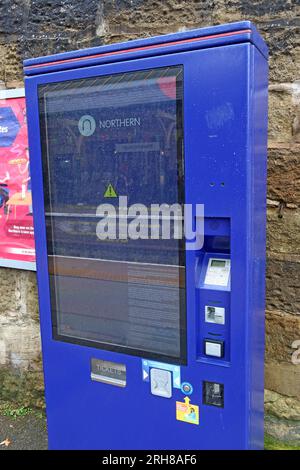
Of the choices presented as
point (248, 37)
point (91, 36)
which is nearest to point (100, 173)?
point (248, 37)

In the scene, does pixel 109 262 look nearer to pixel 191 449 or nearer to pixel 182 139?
pixel 182 139

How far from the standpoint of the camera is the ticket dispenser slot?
161cm

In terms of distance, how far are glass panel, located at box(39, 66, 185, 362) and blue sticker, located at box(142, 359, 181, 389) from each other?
3 cm

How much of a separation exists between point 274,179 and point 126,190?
0.87 metres

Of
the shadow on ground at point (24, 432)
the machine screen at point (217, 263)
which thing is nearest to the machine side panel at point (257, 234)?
the machine screen at point (217, 263)

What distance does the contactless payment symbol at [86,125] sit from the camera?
1.79 m

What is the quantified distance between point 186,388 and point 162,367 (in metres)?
0.13

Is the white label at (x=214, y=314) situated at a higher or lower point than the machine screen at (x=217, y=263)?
lower

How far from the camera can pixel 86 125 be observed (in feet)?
5.91

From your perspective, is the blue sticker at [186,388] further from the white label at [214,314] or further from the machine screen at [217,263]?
the machine screen at [217,263]

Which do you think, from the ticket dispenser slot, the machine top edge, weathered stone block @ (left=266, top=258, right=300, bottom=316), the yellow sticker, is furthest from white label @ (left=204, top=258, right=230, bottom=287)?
the machine top edge

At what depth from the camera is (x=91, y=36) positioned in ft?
8.23

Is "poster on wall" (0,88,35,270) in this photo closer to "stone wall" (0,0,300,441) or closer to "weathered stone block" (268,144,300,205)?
"stone wall" (0,0,300,441)

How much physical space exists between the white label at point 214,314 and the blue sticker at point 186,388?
0.90ft
